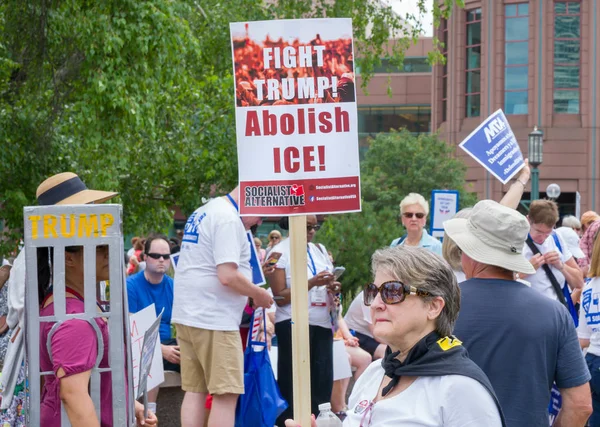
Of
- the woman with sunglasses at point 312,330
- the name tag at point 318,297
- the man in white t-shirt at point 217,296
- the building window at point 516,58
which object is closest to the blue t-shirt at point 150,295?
the woman with sunglasses at point 312,330

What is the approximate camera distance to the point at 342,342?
805cm

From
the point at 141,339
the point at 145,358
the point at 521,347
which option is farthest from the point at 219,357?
the point at 521,347

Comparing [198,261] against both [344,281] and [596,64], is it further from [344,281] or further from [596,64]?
[596,64]

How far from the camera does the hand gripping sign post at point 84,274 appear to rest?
3234mm

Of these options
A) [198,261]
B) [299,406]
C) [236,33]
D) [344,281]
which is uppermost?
[236,33]

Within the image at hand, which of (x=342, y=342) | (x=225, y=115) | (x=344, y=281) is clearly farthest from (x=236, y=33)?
(x=225, y=115)

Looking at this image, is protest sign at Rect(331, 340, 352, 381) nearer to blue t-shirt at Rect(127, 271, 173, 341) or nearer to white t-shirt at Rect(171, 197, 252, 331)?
blue t-shirt at Rect(127, 271, 173, 341)

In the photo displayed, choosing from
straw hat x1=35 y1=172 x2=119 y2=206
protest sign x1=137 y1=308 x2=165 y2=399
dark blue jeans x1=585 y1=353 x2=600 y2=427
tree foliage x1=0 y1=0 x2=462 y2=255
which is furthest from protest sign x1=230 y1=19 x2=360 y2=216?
tree foliage x1=0 y1=0 x2=462 y2=255

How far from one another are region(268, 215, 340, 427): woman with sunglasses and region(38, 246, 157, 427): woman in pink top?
3.73m

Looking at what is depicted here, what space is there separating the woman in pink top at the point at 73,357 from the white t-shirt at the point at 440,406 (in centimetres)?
103

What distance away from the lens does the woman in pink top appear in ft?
10.7

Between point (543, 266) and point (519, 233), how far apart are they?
2.91m

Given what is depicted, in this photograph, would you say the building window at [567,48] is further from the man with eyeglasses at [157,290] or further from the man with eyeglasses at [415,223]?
the man with eyeglasses at [157,290]

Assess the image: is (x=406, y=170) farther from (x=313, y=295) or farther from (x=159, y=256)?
(x=313, y=295)
